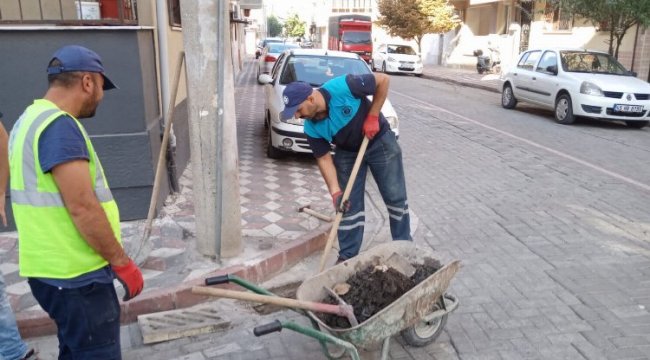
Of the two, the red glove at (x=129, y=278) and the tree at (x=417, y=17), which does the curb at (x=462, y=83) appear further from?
the red glove at (x=129, y=278)

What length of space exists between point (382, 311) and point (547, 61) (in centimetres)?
1126

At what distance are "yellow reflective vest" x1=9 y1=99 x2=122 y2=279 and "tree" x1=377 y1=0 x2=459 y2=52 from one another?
29605 millimetres

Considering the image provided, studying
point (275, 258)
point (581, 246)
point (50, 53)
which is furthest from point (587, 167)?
point (50, 53)

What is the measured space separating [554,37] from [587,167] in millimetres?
16136

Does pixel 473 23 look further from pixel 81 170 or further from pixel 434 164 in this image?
pixel 81 170

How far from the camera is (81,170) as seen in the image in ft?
6.74

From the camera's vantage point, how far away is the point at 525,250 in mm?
4781

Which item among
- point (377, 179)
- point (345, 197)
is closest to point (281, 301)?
point (345, 197)

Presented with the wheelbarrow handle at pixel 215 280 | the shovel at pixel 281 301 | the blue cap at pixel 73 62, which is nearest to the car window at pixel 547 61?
the shovel at pixel 281 301

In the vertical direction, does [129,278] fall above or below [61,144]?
below

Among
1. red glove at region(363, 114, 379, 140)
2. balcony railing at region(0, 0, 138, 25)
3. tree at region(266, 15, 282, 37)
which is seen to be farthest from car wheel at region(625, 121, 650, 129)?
tree at region(266, 15, 282, 37)

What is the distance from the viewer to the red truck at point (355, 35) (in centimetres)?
3030

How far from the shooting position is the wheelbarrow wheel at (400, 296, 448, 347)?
3.27 m

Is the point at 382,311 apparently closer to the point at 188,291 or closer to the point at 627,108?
the point at 188,291
